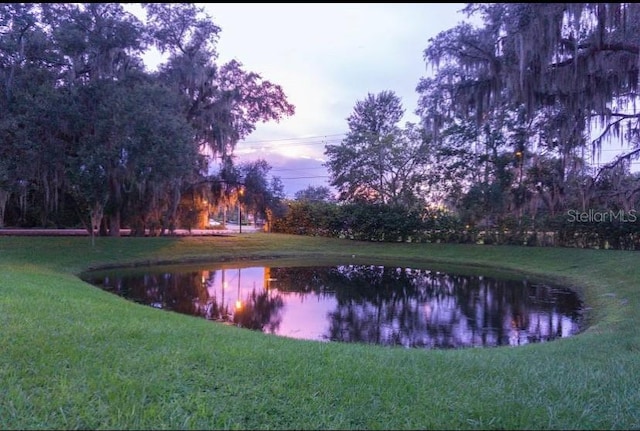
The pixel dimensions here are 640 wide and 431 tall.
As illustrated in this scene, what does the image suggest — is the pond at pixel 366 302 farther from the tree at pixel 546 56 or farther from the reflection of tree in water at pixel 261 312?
the tree at pixel 546 56

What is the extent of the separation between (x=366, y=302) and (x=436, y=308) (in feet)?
5.64

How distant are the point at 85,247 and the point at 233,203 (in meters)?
8.76

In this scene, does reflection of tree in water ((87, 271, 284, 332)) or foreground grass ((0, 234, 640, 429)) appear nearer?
foreground grass ((0, 234, 640, 429))

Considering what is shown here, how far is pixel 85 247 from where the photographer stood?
18.4 meters

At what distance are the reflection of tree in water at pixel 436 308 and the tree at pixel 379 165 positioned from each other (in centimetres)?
1263

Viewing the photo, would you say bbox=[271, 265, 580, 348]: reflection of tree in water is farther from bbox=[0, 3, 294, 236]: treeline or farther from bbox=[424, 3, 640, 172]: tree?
bbox=[0, 3, 294, 236]: treeline

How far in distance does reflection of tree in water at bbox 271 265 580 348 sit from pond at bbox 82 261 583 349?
0.06 feet

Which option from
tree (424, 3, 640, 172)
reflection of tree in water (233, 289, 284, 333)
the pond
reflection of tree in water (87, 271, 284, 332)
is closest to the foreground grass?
the pond

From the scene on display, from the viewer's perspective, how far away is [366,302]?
474 inches

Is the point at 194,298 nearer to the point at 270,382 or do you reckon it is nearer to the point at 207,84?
the point at 270,382

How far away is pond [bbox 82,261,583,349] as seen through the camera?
8750mm

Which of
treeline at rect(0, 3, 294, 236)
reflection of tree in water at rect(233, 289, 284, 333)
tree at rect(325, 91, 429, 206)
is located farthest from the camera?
tree at rect(325, 91, 429, 206)

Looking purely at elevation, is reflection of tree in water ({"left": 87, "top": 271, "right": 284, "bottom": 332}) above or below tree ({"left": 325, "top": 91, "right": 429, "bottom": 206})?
below

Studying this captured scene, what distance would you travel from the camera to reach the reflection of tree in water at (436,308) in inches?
337
